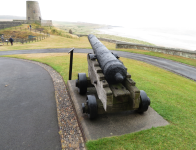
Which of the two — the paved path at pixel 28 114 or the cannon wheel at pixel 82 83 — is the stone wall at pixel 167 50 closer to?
the cannon wheel at pixel 82 83

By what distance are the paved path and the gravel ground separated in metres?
0.16

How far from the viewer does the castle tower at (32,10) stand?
1721 inches

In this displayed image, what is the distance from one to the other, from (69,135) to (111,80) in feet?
6.29

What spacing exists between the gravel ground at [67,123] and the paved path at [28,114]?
16 cm

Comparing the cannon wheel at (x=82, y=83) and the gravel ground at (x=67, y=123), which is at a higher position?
the cannon wheel at (x=82, y=83)

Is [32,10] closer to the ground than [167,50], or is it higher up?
higher up

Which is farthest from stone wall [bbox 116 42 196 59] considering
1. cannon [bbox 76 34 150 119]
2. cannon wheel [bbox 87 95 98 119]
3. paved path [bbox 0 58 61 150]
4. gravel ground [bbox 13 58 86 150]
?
cannon wheel [bbox 87 95 98 119]

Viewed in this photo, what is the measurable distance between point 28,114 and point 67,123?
4.98 ft

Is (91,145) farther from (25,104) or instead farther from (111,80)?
(25,104)

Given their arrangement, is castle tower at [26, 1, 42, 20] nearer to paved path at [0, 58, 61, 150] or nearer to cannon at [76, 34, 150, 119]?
paved path at [0, 58, 61, 150]

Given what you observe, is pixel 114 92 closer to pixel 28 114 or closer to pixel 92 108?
pixel 92 108

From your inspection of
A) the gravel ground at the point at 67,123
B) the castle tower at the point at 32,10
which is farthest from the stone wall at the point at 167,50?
the castle tower at the point at 32,10

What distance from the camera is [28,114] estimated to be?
16.5 feet

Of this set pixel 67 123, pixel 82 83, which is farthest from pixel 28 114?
pixel 82 83
